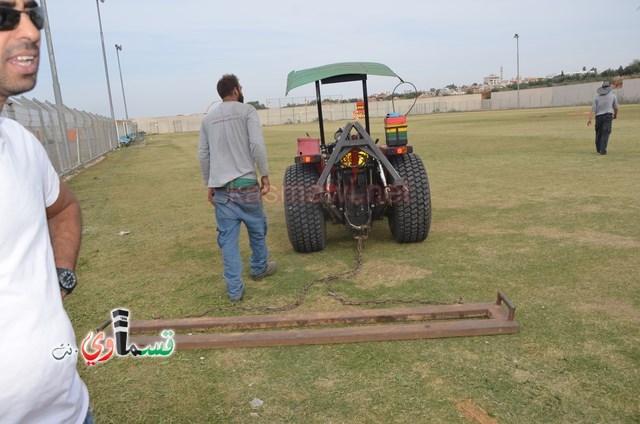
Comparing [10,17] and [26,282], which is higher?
[10,17]

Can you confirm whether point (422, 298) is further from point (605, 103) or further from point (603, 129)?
point (605, 103)

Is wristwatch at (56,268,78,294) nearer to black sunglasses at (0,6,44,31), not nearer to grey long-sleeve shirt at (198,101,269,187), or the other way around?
black sunglasses at (0,6,44,31)

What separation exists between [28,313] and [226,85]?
3.28 meters

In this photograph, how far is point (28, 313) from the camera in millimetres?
1175

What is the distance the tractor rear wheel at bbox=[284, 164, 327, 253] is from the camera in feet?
16.7

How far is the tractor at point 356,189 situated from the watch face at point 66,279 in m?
3.46

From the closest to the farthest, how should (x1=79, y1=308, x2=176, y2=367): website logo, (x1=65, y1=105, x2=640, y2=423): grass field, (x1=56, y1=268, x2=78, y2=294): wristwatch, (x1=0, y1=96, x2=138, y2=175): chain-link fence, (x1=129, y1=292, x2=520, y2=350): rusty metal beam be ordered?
(x1=56, y1=268, x2=78, y2=294): wristwatch → (x1=79, y1=308, x2=176, y2=367): website logo → (x1=65, y1=105, x2=640, y2=423): grass field → (x1=129, y1=292, x2=520, y2=350): rusty metal beam → (x1=0, y1=96, x2=138, y2=175): chain-link fence

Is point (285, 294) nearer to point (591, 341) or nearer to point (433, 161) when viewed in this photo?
point (591, 341)

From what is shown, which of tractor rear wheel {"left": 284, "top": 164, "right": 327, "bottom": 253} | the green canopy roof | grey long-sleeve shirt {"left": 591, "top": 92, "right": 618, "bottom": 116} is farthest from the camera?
grey long-sleeve shirt {"left": 591, "top": 92, "right": 618, "bottom": 116}

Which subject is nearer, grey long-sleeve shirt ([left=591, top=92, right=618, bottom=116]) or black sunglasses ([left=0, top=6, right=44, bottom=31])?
black sunglasses ([left=0, top=6, right=44, bottom=31])

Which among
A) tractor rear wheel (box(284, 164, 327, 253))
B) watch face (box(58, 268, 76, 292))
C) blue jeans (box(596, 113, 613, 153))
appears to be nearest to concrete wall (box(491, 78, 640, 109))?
blue jeans (box(596, 113, 613, 153))

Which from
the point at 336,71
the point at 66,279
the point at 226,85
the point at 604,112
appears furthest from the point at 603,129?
the point at 66,279

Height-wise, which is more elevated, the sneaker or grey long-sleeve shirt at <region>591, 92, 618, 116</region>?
grey long-sleeve shirt at <region>591, 92, 618, 116</region>

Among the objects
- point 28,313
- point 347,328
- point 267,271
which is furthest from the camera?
point 267,271
